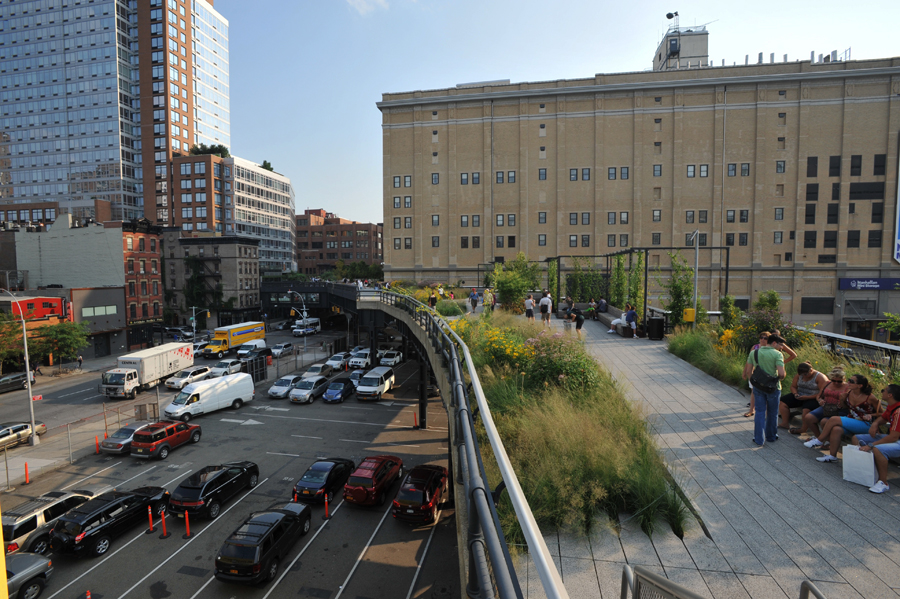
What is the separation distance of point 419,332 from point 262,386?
2614 centimetres

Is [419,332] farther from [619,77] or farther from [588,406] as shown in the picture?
[619,77]

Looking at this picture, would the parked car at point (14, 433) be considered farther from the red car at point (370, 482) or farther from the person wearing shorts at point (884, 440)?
the person wearing shorts at point (884, 440)

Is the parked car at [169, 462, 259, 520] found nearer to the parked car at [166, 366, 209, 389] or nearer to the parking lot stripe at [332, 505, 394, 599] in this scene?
the parking lot stripe at [332, 505, 394, 599]

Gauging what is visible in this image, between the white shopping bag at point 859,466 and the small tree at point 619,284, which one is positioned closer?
the white shopping bag at point 859,466

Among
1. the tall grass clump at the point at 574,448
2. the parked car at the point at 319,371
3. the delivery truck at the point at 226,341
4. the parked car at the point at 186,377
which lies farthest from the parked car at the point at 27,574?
the delivery truck at the point at 226,341

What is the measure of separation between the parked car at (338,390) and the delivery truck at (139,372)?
13353 mm

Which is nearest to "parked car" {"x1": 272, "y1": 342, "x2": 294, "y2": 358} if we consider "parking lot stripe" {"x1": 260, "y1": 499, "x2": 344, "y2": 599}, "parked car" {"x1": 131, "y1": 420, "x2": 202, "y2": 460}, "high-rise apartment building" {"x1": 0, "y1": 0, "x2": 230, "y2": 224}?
"parked car" {"x1": 131, "y1": 420, "x2": 202, "y2": 460}

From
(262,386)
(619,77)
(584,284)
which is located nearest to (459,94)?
(619,77)

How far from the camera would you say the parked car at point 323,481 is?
1889cm

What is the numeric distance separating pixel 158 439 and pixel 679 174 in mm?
60928

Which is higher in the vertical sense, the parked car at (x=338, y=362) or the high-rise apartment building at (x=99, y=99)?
the high-rise apartment building at (x=99, y=99)

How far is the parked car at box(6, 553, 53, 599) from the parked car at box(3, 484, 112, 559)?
1.84 meters

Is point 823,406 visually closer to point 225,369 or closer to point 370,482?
point 370,482

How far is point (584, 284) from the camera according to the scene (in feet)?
112
